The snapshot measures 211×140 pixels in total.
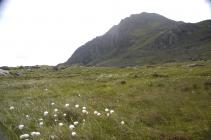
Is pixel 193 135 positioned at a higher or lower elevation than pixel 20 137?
lower

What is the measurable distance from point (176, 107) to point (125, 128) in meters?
5.71

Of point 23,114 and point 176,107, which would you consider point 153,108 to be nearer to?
point 176,107

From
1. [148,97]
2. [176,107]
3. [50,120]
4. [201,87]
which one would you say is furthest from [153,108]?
[201,87]

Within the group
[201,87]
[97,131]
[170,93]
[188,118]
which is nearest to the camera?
[97,131]

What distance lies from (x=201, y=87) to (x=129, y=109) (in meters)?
8.87

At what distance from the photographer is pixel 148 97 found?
19266 mm

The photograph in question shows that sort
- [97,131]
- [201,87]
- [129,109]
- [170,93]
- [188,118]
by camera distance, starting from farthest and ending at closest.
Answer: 1. [201,87]
2. [170,93]
3. [129,109]
4. [188,118]
5. [97,131]

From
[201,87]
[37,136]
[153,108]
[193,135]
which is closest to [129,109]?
[153,108]

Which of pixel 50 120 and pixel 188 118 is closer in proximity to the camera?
pixel 50 120

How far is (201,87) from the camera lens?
902 inches

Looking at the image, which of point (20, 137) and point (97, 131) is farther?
point (97, 131)

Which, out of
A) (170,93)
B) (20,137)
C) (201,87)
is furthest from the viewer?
(201,87)

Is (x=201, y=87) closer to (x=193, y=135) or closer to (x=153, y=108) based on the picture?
(x=153, y=108)

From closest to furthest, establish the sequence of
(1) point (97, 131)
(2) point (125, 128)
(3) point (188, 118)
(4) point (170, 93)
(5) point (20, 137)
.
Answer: (5) point (20, 137) < (1) point (97, 131) < (2) point (125, 128) < (3) point (188, 118) < (4) point (170, 93)
